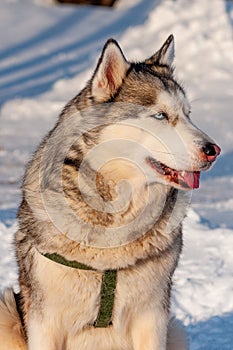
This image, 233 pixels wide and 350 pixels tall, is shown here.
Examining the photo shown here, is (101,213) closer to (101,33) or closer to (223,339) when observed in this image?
(223,339)

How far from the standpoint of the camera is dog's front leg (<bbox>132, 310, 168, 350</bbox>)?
4574mm

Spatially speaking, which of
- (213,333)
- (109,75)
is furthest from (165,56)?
(213,333)

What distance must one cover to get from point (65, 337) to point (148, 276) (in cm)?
56

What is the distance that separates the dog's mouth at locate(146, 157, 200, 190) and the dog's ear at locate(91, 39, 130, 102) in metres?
0.42

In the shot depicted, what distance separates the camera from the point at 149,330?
15.1 ft

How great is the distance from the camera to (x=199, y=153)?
4.32m

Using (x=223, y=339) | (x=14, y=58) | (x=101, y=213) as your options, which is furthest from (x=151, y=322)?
(x=14, y=58)

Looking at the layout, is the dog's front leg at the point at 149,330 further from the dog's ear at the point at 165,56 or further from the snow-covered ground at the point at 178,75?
the dog's ear at the point at 165,56

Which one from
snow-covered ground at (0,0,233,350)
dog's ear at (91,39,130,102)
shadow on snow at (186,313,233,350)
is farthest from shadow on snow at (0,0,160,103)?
dog's ear at (91,39,130,102)

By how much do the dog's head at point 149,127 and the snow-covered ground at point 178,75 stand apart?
5.94 feet

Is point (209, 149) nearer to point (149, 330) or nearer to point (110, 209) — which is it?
point (110, 209)

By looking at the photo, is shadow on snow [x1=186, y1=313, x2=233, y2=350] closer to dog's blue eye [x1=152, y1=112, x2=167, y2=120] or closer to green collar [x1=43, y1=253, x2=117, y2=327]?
green collar [x1=43, y1=253, x2=117, y2=327]

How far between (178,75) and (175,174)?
12.9 meters

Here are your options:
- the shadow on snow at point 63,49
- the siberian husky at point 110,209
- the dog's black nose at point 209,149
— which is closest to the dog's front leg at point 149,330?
the siberian husky at point 110,209
